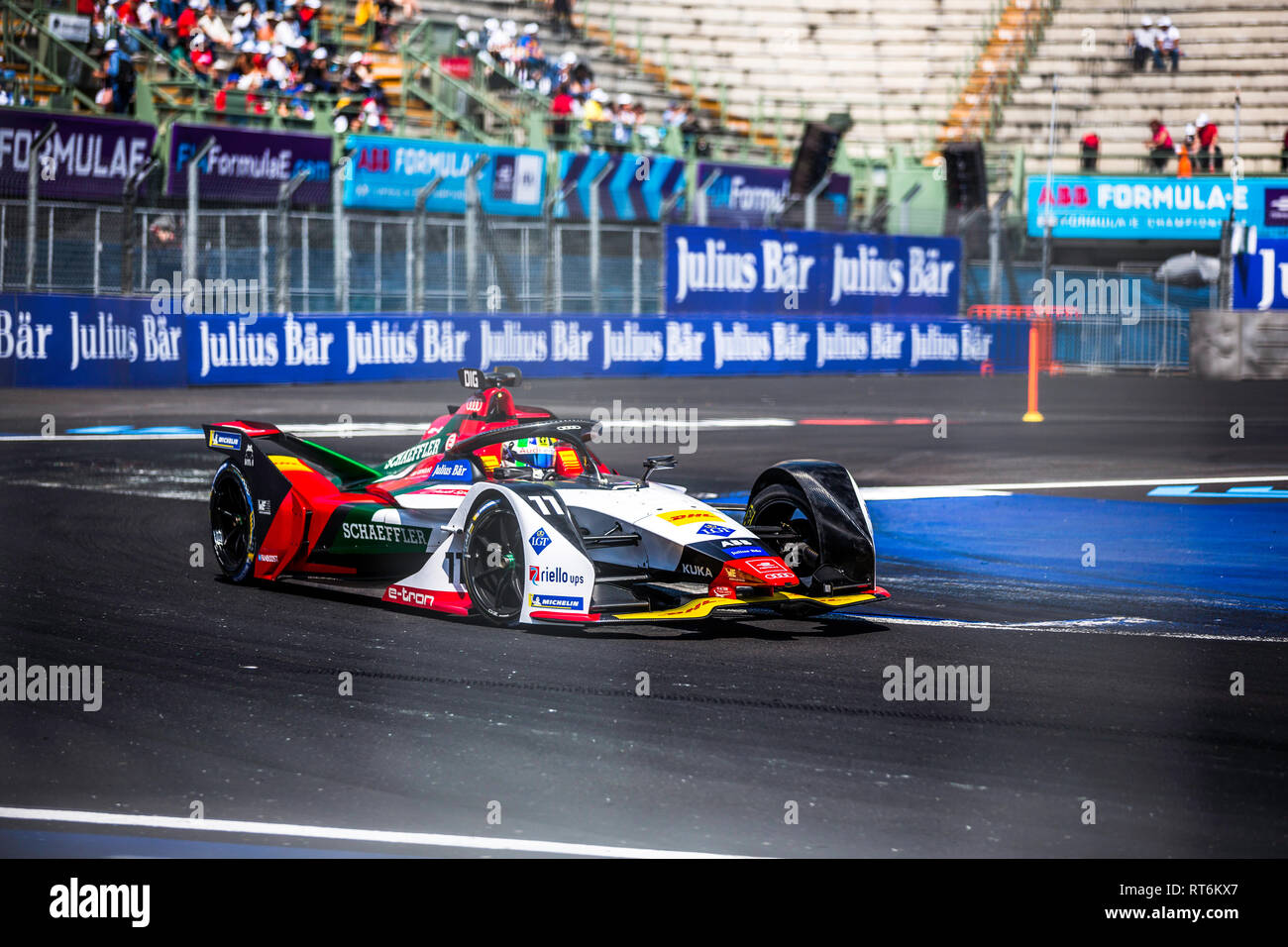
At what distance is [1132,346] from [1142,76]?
28.3ft

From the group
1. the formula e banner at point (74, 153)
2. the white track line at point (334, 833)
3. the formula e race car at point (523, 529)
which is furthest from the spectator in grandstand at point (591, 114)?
the white track line at point (334, 833)

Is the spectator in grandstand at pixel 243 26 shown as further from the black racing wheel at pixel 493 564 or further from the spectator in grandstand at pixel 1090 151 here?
the black racing wheel at pixel 493 564

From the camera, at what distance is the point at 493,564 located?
8.02m

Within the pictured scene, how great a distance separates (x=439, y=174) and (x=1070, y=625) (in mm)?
22313

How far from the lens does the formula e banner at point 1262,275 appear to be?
108 feet

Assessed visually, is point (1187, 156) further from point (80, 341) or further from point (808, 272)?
point (80, 341)

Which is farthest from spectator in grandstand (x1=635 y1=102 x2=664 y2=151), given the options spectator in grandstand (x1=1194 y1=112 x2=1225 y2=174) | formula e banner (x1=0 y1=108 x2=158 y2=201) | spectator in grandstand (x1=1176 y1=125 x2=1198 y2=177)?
spectator in grandstand (x1=1194 y1=112 x2=1225 y2=174)

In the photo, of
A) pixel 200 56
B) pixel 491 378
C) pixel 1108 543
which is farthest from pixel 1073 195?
pixel 491 378

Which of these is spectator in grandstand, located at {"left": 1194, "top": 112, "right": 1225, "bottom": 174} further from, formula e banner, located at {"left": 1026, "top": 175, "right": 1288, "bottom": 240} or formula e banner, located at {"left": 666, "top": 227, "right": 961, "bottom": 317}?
formula e banner, located at {"left": 666, "top": 227, "right": 961, "bottom": 317}

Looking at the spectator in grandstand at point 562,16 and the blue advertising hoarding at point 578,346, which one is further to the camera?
the spectator in grandstand at point 562,16

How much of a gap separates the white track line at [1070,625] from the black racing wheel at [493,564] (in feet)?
5.48

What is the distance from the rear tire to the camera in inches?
365

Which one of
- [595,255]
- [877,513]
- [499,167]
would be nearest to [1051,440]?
[877,513]
